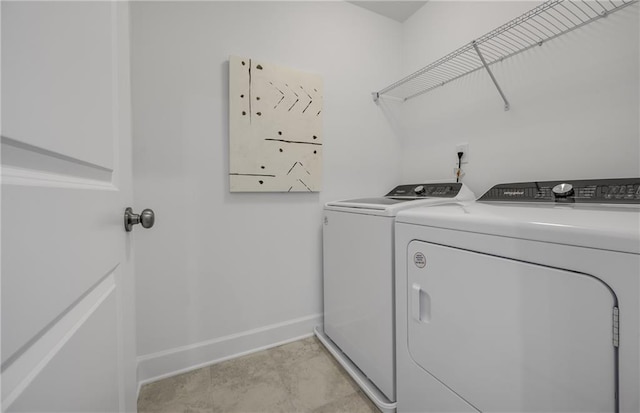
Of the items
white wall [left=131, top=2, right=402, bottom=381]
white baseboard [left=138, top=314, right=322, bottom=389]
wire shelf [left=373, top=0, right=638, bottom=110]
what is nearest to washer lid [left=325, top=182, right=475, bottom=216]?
white wall [left=131, top=2, right=402, bottom=381]

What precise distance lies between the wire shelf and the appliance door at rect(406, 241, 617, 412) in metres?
1.10

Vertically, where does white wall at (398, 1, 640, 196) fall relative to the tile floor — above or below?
above

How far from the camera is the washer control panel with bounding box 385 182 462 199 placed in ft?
5.15

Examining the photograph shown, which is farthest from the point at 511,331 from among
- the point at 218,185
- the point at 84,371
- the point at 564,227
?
the point at 218,185

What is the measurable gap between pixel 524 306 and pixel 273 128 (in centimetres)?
152

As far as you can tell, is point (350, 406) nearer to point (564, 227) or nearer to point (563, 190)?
point (564, 227)

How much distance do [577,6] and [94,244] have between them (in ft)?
6.54

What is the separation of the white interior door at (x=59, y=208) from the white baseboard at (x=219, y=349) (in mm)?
1026

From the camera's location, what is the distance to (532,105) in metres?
1.39

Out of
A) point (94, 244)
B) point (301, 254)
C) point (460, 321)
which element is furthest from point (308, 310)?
point (94, 244)

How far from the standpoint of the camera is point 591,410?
62 centimetres

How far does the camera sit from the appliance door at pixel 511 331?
0.61 m

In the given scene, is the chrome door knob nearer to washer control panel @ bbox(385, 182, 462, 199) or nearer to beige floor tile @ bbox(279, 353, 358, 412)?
beige floor tile @ bbox(279, 353, 358, 412)

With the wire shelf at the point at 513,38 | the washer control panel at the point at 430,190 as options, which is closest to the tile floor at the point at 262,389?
the washer control panel at the point at 430,190
